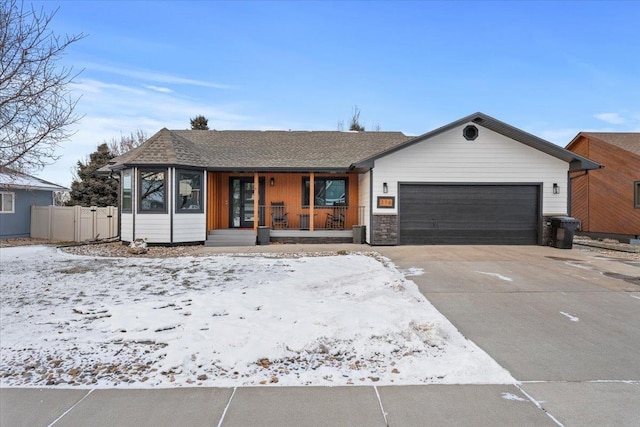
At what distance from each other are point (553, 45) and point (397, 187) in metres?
8.18

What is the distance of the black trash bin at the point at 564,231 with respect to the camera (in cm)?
1248

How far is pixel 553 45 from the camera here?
566 inches

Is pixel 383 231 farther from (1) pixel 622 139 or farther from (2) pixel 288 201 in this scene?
(1) pixel 622 139

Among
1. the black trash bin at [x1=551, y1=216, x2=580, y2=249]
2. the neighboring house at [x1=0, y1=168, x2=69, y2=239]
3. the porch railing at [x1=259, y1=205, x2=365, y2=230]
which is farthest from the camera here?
the neighboring house at [x1=0, y1=168, x2=69, y2=239]

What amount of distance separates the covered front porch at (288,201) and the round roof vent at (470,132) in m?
4.55

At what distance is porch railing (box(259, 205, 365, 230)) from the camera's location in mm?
15500

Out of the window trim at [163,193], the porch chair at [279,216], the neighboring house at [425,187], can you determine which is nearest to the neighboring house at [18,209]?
the window trim at [163,193]

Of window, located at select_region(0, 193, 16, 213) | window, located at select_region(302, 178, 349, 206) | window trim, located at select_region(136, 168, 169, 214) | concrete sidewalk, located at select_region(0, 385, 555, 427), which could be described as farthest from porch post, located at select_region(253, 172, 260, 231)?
window, located at select_region(0, 193, 16, 213)

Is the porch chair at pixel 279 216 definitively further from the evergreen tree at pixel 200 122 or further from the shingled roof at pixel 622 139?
the shingled roof at pixel 622 139

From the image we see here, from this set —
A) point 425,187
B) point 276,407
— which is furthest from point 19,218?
point 276,407

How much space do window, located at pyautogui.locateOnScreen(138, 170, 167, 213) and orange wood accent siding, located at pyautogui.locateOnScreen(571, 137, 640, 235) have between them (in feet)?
61.2

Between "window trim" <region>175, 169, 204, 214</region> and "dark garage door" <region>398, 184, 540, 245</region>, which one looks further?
"dark garage door" <region>398, 184, 540, 245</region>

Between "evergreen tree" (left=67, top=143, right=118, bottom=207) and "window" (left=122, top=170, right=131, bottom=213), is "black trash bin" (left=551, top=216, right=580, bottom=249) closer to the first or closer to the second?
"window" (left=122, top=170, right=131, bottom=213)

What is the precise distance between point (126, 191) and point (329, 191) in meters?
7.62
